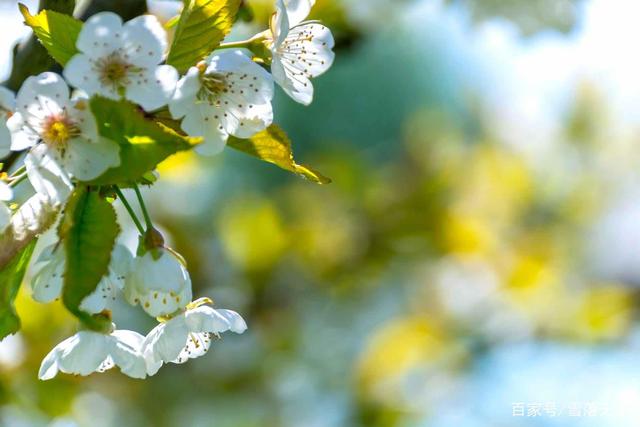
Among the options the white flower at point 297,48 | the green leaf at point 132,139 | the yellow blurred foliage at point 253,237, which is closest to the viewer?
the green leaf at point 132,139

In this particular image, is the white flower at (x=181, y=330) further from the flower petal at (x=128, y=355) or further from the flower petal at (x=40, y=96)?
the flower petal at (x=40, y=96)

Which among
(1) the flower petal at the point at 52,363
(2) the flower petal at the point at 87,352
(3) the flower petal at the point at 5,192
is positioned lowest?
(1) the flower petal at the point at 52,363

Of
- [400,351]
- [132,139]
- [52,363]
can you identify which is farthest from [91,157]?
[400,351]

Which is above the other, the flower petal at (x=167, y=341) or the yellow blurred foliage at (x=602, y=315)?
the flower petal at (x=167, y=341)

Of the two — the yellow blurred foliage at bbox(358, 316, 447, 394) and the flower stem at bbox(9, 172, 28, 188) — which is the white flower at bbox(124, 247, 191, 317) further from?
the yellow blurred foliage at bbox(358, 316, 447, 394)

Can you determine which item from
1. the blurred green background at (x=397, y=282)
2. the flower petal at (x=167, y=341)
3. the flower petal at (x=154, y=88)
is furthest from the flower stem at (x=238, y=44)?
Result: the blurred green background at (x=397, y=282)

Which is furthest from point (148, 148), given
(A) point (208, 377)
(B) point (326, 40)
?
(A) point (208, 377)

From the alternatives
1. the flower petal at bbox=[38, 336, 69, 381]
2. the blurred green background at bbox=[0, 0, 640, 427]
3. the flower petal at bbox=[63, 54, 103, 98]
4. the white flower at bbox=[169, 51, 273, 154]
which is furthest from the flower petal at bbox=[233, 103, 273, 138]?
the blurred green background at bbox=[0, 0, 640, 427]

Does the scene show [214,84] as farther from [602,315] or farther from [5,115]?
[602,315]
